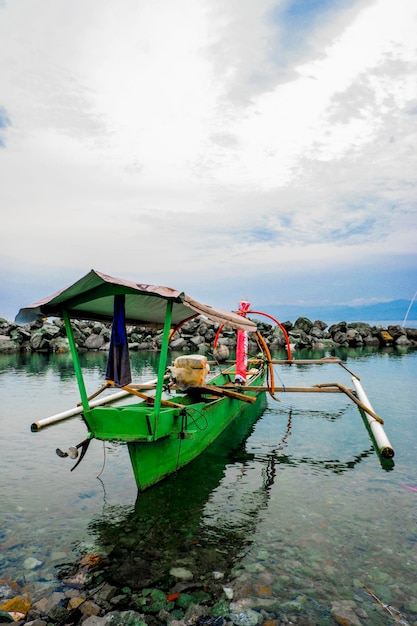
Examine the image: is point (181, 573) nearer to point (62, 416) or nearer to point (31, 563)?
point (31, 563)

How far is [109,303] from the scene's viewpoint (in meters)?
10.2

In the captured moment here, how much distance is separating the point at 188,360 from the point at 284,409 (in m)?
8.33

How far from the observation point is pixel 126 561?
22.6 ft

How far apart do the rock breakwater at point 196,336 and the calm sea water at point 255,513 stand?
31624 mm

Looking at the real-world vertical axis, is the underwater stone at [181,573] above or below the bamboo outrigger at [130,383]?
below

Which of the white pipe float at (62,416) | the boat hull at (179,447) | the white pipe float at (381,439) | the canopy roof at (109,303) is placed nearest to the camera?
the canopy roof at (109,303)

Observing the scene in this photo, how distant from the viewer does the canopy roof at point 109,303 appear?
8.29 meters

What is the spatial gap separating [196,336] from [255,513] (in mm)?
41902

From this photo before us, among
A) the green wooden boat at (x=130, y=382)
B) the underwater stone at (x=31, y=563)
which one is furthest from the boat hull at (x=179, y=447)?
the underwater stone at (x=31, y=563)

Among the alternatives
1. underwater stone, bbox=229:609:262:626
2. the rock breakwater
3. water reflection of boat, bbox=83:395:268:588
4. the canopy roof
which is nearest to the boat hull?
water reflection of boat, bbox=83:395:268:588

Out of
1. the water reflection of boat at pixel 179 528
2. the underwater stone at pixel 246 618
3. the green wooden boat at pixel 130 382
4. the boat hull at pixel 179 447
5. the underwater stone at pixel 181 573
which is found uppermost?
the green wooden boat at pixel 130 382

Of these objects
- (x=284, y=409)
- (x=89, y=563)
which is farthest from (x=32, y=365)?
(x=89, y=563)

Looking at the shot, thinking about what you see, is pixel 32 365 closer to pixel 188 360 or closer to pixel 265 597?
pixel 188 360

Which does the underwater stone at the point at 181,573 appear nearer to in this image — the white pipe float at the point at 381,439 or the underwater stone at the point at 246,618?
the underwater stone at the point at 246,618
